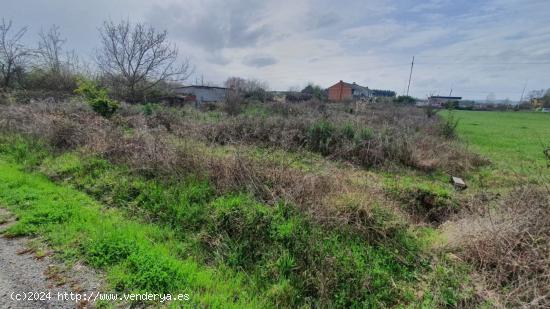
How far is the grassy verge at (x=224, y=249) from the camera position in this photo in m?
2.90

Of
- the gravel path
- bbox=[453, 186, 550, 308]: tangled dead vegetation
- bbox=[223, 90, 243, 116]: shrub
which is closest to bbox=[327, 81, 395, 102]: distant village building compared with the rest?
bbox=[223, 90, 243, 116]: shrub

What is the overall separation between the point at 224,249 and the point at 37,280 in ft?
6.52

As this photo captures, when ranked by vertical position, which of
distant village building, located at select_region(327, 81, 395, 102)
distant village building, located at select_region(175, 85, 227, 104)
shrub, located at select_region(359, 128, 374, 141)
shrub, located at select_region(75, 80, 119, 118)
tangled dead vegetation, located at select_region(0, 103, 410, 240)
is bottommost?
tangled dead vegetation, located at select_region(0, 103, 410, 240)

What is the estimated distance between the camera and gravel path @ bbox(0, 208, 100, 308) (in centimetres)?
233

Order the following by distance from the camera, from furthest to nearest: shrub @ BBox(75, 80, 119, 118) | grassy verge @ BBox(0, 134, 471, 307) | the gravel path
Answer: shrub @ BBox(75, 80, 119, 118)
grassy verge @ BBox(0, 134, 471, 307)
the gravel path

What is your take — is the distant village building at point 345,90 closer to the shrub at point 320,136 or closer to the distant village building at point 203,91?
the distant village building at point 203,91

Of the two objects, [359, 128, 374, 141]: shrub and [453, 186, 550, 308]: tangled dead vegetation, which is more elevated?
[359, 128, 374, 141]: shrub

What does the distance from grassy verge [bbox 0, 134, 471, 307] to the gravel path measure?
184 millimetres

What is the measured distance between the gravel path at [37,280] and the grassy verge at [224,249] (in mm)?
184

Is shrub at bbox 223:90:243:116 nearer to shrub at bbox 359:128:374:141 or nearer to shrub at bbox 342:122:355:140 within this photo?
shrub at bbox 342:122:355:140

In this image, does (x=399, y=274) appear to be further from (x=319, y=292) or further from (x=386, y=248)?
(x=319, y=292)

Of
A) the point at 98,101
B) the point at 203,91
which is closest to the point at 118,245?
the point at 98,101

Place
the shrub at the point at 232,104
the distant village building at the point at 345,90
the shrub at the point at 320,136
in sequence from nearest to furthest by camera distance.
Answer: the shrub at the point at 320,136
the shrub at the point at 232,104
the distant village building at the point at 345,90

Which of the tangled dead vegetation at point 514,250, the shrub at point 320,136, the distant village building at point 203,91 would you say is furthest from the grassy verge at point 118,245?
the distant village building at point 203,91
